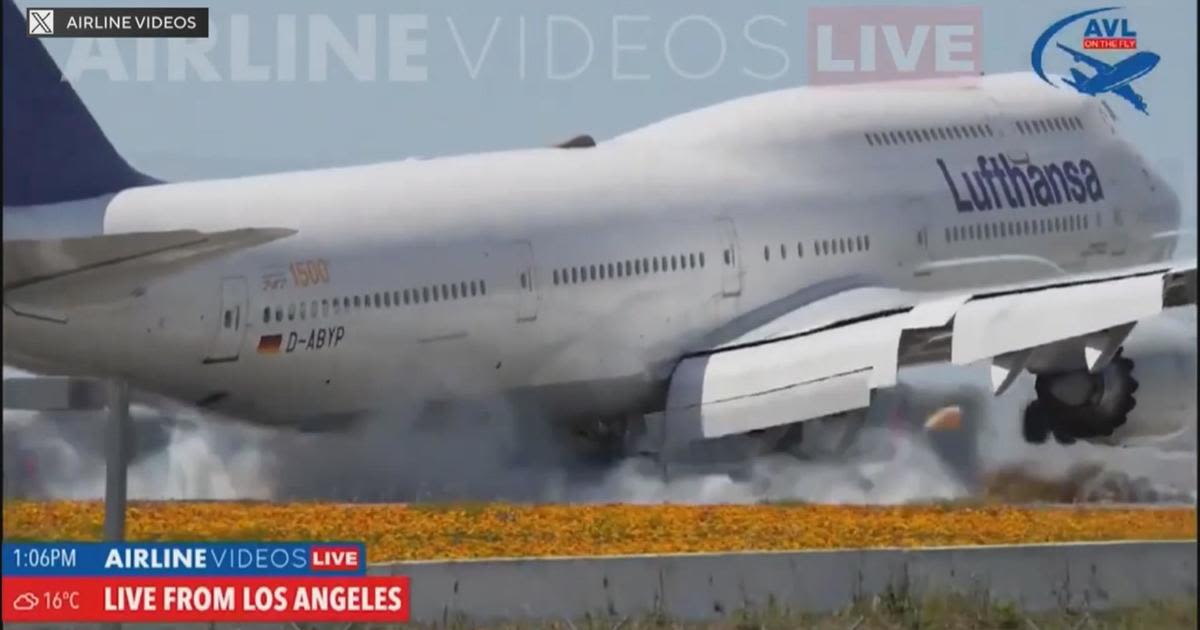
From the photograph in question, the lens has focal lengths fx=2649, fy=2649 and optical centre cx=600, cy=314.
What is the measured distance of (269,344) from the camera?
3506 cm

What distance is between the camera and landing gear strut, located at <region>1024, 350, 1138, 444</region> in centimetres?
3931

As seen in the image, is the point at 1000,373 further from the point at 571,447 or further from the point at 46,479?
the point at 46,479

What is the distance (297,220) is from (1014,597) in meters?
13.1

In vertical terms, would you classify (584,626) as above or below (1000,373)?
below

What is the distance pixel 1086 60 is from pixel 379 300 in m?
10.0

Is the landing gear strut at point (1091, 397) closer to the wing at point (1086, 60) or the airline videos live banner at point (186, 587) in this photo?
the wing at point (1086, 60)

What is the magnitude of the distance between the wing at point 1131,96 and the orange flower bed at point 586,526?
5617mm

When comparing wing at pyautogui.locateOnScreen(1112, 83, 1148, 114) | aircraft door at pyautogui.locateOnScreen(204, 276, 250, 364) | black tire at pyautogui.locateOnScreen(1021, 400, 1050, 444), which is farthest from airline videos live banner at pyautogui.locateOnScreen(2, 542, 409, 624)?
black tire at pyautogui.locateOnScreen(1021, 400, 1050, 444)

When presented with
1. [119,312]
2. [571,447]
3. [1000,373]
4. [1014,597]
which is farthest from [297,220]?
[1014,597]

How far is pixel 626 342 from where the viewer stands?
40562 mm

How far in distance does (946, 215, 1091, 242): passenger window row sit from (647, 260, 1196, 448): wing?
3.49 feet

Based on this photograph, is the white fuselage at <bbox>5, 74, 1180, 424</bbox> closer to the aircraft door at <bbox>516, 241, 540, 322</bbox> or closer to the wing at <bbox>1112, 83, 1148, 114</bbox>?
the aircraft door at <bbox>516, 241, 540, 322</bbox>

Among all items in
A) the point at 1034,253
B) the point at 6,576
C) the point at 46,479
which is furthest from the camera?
the point at 1034,253

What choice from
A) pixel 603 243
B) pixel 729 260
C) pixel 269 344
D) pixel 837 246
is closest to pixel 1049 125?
pixel 837 246
